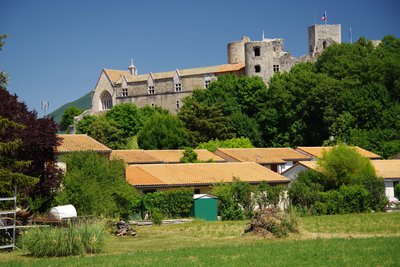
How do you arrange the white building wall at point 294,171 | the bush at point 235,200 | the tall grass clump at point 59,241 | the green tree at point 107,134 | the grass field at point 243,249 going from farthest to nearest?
1. the green tree at point 107,134
2. the white building wall at point 294,171
3. the bush at point 235,200
4. the tall grass clump at point 59,241
5. the grass field at point 243,249

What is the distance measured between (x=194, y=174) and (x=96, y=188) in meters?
16.3

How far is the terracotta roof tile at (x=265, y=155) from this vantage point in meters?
71.8

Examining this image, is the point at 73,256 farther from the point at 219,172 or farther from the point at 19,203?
the point at 219,172

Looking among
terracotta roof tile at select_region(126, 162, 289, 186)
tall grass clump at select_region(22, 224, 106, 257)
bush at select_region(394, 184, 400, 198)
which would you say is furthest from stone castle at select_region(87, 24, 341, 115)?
tall grass clump at select_region(22, 224, 106, 257)

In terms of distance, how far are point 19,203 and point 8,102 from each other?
499 cm

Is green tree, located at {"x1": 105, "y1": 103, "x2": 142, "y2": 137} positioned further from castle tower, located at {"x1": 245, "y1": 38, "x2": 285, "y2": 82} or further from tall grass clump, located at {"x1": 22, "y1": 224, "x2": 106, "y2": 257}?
tall grass clump, located at {"x1": 22, "y1": 224, "x2": 106, "y2": 257}

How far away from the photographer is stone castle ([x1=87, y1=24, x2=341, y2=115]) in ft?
373

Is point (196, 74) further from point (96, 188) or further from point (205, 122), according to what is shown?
point (96, 188)

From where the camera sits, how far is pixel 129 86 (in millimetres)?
126625

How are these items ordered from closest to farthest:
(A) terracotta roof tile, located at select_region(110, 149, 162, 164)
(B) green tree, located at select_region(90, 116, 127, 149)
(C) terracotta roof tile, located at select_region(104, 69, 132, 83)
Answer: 1. (A) terracotta roof tile, located at select_region(110, 149, 162, 164)
2. (B) green tree, located at select_region(90, 116, 127, 149)
3. (C) terracotta roof tile, located at select_region(104, 69, 132, 83)

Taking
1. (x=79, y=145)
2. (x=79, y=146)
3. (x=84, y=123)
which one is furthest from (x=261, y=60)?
(x=79, y=146)

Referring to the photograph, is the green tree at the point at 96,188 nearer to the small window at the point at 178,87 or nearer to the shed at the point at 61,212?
the shed at the point at 61,212

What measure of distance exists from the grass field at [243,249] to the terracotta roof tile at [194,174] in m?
13.2

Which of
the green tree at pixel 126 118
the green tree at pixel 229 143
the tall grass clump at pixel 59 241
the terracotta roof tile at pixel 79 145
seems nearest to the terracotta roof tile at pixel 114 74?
the green tree at pixel 126 118
